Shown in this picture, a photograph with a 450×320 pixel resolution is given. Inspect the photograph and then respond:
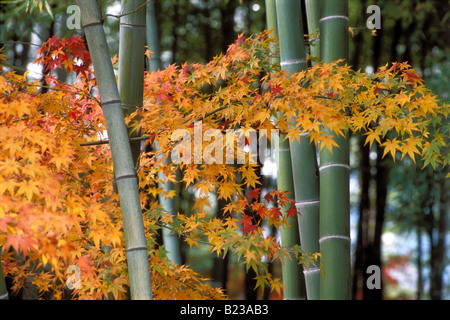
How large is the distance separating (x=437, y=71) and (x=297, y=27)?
496 centimetres

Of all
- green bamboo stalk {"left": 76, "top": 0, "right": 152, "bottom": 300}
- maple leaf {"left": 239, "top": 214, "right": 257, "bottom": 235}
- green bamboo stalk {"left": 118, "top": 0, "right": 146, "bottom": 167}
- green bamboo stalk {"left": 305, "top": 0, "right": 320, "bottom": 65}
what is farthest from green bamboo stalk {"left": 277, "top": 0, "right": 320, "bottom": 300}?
green bamboo stalk {"left": 76, "top": 0, "right": 152, "bottom": 300}

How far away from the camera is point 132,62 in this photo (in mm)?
2908

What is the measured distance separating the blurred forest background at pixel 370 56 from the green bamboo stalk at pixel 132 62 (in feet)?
13.9

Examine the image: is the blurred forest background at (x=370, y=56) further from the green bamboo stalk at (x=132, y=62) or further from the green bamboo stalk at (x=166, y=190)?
the green bamboo stalk at (x=132, y=62)

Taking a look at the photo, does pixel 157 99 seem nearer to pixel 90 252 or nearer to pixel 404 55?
pixel 90 252

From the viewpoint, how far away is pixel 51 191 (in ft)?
6.64

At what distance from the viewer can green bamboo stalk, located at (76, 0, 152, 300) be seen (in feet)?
7.52

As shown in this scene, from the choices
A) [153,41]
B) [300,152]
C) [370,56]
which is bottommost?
[300,152]

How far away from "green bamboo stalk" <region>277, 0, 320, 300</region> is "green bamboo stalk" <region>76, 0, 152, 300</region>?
1.32 m

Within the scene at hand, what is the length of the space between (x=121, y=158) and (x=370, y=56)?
689 centimetres

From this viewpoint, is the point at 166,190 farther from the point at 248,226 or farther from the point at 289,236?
the point at 248,226

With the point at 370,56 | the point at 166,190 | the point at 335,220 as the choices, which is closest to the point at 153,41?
the point at 166,190
